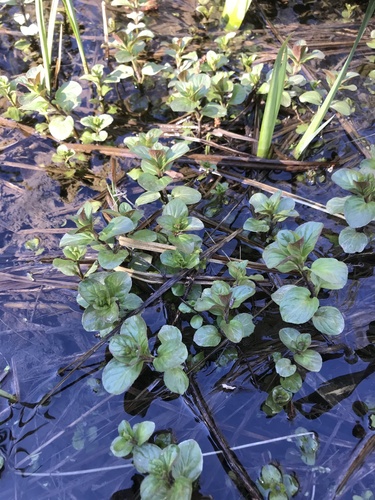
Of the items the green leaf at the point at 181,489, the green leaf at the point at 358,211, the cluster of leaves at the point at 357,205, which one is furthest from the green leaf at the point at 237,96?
the green leaf at the point at 181,489

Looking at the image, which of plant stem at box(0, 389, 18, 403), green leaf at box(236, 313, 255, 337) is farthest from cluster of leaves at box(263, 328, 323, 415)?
plant stem at box(0, 389, 18, 403)

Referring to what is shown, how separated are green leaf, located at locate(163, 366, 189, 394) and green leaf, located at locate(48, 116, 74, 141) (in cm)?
160

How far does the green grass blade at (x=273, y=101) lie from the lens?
91.0 inches

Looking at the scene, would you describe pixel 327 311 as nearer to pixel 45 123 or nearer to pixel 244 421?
pixel 244 421

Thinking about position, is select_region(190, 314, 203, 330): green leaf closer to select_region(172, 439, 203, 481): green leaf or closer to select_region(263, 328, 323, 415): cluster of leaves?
select_region(263, 328, 323, 415): cluster of leaves

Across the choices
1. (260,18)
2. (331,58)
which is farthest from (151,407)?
(260,18)

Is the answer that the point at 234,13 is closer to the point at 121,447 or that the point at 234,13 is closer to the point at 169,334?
the point at 169,334

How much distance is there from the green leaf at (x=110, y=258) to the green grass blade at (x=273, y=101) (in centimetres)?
110

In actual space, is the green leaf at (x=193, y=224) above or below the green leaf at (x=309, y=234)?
below

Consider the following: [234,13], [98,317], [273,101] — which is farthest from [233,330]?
[234,13]

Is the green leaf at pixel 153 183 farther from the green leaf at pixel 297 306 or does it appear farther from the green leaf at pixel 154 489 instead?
the green leaf at pixel 154 489

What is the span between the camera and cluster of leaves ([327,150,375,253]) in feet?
6.83

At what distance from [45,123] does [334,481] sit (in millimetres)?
2525

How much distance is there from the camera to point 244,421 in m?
1.84
